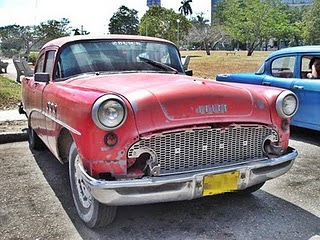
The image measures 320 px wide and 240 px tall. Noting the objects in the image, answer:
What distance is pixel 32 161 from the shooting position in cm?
509

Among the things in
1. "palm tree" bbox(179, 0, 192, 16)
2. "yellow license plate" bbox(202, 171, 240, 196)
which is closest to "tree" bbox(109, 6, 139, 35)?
"palm tree" bbox(179, 0, 192, 16)

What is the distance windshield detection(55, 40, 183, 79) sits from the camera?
13.0 feet

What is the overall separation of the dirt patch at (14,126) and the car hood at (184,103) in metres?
3.46

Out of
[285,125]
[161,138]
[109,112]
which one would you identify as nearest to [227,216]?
[285,125]

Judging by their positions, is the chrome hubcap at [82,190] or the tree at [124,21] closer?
the chrome hubcap at [82,190]

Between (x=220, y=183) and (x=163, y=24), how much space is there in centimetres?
4387

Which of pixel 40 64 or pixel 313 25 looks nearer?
pixel 40 64

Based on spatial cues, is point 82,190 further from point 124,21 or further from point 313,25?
point 124,21

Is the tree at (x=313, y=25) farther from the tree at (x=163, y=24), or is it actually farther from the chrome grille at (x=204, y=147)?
the chrome grille at (x=204, y=147)

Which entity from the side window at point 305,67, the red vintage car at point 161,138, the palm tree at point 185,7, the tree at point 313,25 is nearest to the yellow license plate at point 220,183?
the red vintage car at point 161,138

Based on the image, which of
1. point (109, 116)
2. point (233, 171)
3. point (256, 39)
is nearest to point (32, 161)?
point (109, 116)

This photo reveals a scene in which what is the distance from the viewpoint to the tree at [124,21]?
84938 mm

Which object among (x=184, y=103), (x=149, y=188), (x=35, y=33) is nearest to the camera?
(x=149, y=188)

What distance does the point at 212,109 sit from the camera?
293 cm
